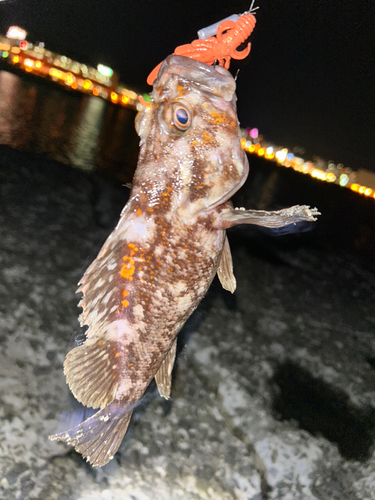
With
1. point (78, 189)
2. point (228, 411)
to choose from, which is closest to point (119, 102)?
point (78, 189)

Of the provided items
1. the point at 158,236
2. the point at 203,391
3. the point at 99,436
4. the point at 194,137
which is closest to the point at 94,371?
the point at 99,436

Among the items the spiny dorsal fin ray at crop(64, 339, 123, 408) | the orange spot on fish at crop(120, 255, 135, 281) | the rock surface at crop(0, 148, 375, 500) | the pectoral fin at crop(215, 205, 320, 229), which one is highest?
the pectoral fin at crop(215, 205, 320, 229)

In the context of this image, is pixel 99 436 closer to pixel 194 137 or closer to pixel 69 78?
pixel 194 137

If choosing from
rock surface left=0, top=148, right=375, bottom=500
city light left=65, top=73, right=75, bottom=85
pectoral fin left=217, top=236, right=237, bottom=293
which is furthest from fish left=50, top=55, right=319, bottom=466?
city light left=65, top=73, right=75, bottom=85

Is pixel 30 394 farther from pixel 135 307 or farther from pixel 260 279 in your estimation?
pixel 260 279

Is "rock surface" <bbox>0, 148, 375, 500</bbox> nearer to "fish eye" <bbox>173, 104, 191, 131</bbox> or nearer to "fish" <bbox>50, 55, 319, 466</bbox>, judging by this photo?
"fish" <bbox>50, 55, 319, 466</bbox>

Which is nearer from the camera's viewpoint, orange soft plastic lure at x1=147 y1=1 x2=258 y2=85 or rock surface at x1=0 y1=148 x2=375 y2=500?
orange soft plastic lure at x1=147 y1=1 x2=258 y2=85

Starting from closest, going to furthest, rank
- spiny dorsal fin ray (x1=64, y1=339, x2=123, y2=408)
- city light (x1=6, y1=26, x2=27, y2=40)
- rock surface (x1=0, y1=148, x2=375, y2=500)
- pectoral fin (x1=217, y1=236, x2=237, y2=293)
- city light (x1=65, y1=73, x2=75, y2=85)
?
spiny dorsal fin ray (x1=64, y1=339, x2=123, y2=408) → pectoral fin (x1=217, y1=236, x2=237, y2=293) → rock surface (x1=0, y1=148, x2=375, y2=500) → city light (x1=6, y1=26, x2=27, y2=40) → city light (x1=65, y1=73, x2=75, y2=85)
